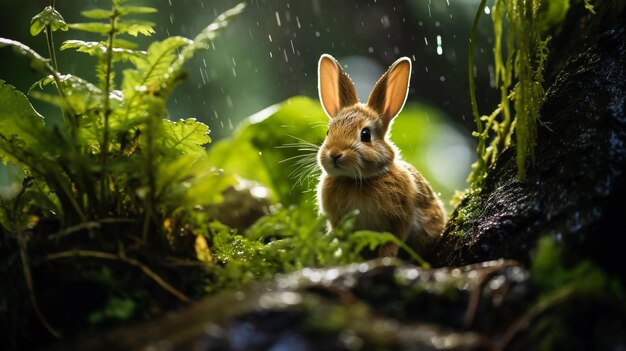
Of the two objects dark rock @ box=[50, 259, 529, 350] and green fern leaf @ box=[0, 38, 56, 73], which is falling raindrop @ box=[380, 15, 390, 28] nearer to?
green fern leaf @ box=[0, 38, 56, 73]

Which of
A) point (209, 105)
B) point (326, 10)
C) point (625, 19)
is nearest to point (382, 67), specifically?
point (326, 10)

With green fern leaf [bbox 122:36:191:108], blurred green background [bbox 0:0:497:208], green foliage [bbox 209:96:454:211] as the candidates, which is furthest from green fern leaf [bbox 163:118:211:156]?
blurred green background [bbox 0:0:497:208]

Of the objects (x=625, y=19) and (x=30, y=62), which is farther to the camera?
(x=625, y=19)

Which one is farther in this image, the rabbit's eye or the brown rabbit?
the rabbit's eye

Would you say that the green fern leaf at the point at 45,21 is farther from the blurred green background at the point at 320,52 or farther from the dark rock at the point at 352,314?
the blurred green background at the point at 320,52

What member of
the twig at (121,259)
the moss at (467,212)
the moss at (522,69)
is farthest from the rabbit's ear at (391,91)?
the twig at (121,259)

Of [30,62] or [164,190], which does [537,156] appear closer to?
[164,190]

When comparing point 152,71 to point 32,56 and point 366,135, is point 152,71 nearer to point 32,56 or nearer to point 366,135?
point 32,56

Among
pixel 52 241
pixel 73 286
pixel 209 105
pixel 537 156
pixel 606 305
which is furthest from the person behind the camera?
pixel 209 105
